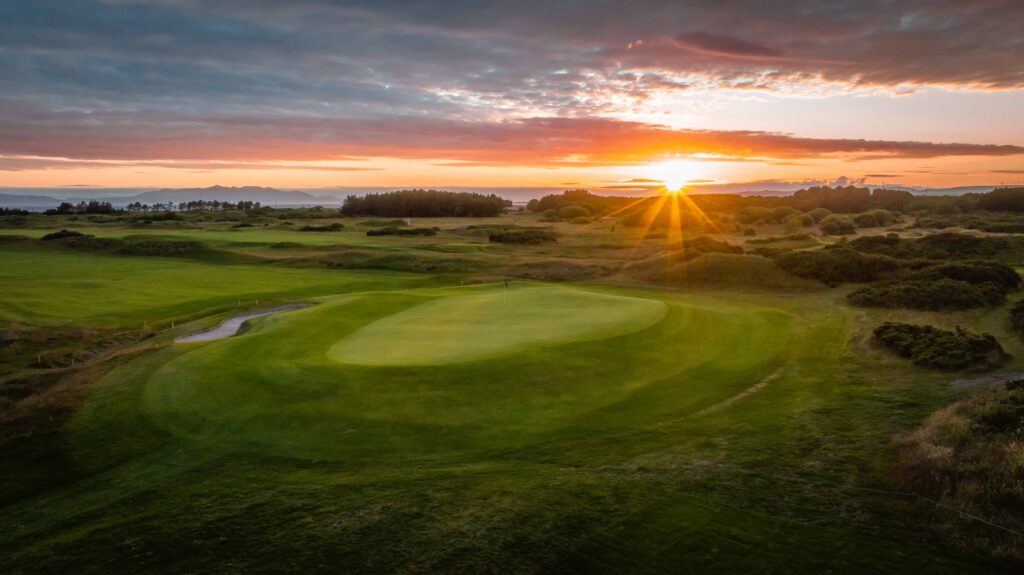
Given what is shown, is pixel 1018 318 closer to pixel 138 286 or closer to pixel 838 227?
pixel 138 286

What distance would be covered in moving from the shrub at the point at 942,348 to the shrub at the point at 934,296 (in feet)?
29.4

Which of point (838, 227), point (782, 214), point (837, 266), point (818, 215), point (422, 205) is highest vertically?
point (422, 205)

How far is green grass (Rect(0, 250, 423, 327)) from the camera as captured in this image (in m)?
29.3

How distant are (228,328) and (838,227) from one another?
237 ft

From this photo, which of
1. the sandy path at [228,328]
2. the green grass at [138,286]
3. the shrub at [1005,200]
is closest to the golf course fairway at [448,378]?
the sandy path at [228,328]

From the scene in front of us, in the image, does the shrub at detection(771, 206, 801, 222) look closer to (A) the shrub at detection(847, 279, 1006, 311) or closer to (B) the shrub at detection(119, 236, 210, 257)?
(A) the shrub at detection(847, 279, 1006, 311)

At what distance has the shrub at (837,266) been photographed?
3447 cm

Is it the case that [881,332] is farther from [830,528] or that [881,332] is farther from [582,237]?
[582,237]

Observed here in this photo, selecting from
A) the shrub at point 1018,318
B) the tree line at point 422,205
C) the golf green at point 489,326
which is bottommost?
the shrub at point 1018,318

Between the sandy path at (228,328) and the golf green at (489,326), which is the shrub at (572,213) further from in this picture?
the golf green at (489,326)

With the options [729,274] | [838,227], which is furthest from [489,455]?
[838,227]

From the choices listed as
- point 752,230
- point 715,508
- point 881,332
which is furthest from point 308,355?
point 752,230

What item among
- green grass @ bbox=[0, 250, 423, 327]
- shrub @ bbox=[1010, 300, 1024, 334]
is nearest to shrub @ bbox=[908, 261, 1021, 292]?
shrub @ bbox=[1010, 300, 1024, 334]

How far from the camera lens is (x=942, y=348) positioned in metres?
16.5
